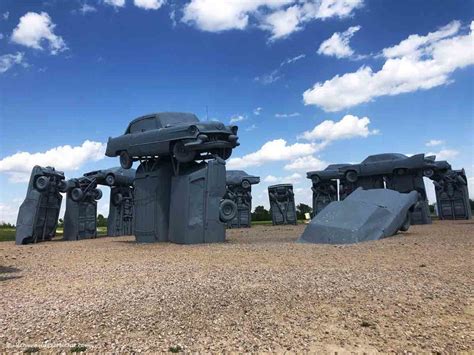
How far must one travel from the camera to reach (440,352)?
161 inches

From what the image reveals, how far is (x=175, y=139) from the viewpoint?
664 inches

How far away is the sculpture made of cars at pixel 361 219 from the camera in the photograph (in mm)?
14508

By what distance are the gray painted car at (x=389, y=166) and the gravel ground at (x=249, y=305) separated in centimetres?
1702

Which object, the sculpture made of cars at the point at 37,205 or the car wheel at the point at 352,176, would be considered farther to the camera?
the car wheel at the point at 352,176

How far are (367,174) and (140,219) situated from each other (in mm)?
17559

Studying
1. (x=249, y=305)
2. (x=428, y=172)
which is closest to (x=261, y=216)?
(x=428, y=172)

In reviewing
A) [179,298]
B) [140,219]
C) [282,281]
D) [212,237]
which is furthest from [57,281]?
[140,219]

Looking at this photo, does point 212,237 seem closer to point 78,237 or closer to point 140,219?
point 140,219

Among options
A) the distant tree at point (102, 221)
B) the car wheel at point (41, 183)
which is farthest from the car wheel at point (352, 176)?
the distant tree at point (102, 221)

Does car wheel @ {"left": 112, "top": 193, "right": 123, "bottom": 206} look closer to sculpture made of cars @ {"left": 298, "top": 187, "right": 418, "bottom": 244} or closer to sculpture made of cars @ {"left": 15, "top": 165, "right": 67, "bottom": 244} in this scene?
sculpture made of cars @ {"left": 15, "top": 165, "right": 67, "bottom": 244}

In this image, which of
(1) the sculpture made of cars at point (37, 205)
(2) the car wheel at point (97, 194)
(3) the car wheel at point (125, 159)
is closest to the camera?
(3) the car wheel at point (125, 159)

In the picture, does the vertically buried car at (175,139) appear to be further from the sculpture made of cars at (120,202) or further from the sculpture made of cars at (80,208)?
the sculpture made of cars at (120,202)

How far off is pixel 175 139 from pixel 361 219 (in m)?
8.35

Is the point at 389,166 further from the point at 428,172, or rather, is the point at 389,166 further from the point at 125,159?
the point at 125,159
